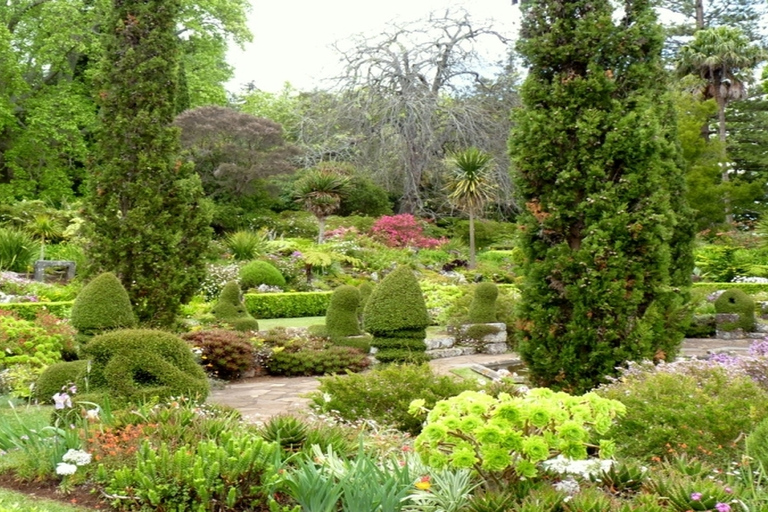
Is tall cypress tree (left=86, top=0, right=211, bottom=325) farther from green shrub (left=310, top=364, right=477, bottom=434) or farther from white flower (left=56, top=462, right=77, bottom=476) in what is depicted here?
white flower (left=56, top=462, right=77, bottom=476)

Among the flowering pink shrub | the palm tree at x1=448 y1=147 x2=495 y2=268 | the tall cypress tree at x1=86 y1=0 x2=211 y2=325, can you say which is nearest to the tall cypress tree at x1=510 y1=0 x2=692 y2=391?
A: the tall cypress tree at x1=86 y1=0 x2=211 y2=325

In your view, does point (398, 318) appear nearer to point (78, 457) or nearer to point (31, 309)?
point (78, 457)

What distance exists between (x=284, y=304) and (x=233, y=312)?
16.5 feet

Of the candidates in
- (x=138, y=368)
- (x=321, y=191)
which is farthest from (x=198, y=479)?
(x=321, y=191)

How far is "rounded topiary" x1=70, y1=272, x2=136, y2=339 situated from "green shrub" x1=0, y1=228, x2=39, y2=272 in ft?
40.6

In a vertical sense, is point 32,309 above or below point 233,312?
above

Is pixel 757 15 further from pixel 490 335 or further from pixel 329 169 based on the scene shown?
pixel 490 335

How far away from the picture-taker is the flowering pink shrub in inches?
1044

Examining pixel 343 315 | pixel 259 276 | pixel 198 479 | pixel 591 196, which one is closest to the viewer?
pixel 198 479

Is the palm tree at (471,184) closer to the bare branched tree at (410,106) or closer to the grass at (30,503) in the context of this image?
the bare branched tree at (410,106)

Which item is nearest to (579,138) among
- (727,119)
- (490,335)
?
(490,335)

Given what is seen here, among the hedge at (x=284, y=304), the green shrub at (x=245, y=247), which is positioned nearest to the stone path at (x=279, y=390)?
the hedge at (x=284, y=304)

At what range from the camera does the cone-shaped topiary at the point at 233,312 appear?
1184cm

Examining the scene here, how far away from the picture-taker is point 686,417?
5.00 m
